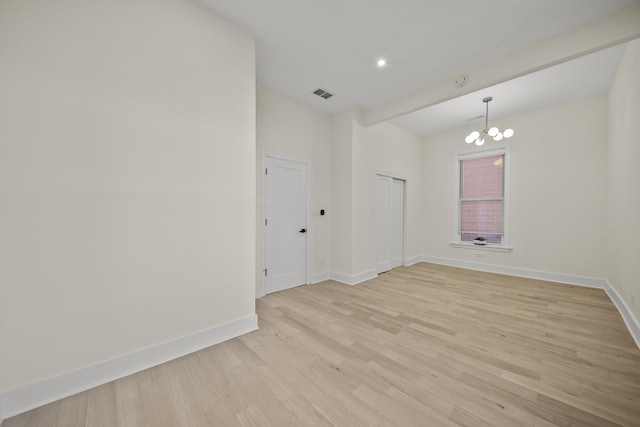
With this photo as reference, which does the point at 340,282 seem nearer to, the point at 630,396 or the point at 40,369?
the point at 630,396

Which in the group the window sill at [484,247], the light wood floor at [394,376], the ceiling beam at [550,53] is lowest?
the light wood floor at [394,376]

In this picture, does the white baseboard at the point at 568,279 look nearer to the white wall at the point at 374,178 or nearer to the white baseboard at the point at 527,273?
the white baseboard at the point at 527,273

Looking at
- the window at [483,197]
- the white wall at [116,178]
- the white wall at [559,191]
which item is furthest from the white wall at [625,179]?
the white wall at [116,178]

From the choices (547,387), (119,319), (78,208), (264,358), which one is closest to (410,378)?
(547,387)

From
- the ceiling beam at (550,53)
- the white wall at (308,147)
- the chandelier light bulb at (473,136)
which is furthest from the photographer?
the chandelier light bulb at (473,136)

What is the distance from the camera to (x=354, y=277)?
4250mm

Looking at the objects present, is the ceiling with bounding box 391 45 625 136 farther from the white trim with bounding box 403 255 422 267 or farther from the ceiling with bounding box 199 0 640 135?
the white trim with bounding box 403 255 422 267

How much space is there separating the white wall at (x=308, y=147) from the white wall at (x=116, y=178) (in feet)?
3.62

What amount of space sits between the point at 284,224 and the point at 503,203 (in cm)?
475

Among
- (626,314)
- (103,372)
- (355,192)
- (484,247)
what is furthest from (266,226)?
(484,247)

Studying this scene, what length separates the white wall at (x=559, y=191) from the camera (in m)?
4.05

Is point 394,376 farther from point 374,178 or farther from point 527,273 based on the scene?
point 527,273

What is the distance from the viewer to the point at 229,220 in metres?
2.42

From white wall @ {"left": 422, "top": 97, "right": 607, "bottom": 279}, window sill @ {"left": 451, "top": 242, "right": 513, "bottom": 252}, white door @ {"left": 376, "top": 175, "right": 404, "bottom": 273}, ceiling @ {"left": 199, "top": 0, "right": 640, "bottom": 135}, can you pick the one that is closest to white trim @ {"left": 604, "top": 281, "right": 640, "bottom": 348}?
white wall @ {"left": 422, "top": 97, "right": 607, "bottom": 279}
